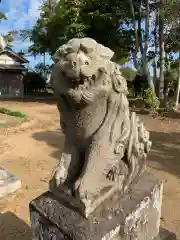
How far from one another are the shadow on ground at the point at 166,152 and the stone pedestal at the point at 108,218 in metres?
2.98

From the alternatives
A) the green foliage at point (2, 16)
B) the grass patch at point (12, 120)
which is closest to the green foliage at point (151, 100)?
the grass patch at point (12, 120)

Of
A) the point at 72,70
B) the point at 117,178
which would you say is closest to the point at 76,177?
the point at 117,178

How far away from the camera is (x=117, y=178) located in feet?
6.36

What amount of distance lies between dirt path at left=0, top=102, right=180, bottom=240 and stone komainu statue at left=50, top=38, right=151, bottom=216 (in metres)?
1.74

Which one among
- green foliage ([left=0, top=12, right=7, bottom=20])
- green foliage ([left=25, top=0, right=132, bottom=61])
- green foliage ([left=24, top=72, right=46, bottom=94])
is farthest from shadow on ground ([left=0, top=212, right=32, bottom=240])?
green foliage ([left=24, top=72, right=46, bottom=94])

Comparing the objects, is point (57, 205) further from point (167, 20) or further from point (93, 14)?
point (93, 14)

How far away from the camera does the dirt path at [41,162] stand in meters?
3.50

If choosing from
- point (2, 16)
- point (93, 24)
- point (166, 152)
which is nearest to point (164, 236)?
point (166, 152)

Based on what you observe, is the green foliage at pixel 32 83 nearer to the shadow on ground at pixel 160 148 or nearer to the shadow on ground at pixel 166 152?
the shadow on ground at pixel 160 148

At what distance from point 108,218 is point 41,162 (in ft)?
13.3

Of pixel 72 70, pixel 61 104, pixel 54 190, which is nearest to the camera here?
pixel 72 70

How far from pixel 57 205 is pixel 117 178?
0.49 metres

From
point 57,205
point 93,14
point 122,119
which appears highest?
point 93,14

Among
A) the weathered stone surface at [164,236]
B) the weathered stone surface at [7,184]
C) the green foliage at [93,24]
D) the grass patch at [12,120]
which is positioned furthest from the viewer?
the green foliage at [93,24]
